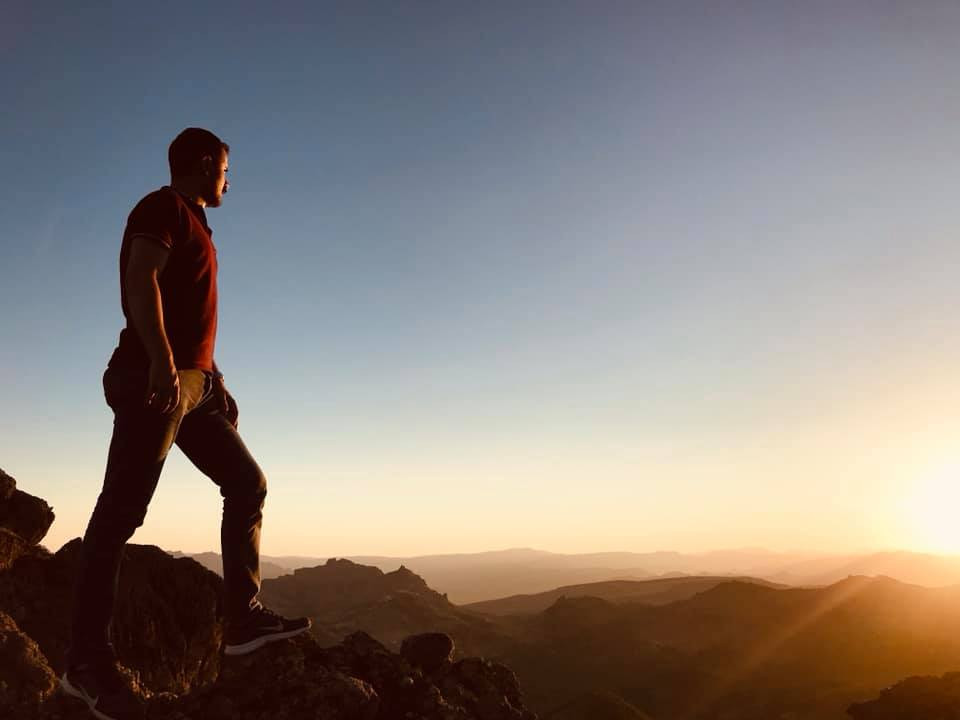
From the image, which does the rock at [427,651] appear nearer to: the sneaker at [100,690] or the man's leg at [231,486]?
the man's leg at [231,486]

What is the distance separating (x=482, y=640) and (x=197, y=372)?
4919 centimetres

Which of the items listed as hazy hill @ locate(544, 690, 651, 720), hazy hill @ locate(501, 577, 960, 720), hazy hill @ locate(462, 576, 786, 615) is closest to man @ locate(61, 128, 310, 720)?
hazy hill @ locate(544, 690, 651, 720)

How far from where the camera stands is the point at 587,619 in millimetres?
54219

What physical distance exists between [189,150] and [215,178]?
0.74 feet

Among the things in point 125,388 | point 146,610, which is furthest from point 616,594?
point 125,388

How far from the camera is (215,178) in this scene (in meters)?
4.17

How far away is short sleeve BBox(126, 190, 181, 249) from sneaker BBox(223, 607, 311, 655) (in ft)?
8.26

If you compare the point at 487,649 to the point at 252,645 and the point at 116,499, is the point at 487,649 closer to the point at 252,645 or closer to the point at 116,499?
the point at 252,645

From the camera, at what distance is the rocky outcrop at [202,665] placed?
13.9ft

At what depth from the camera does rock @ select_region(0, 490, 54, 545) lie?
8625mm

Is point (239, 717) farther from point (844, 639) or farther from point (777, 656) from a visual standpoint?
point (844, 639)

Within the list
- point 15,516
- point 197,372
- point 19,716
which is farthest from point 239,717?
point 15,516

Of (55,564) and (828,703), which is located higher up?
(55,564)

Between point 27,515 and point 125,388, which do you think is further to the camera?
point 27,515
